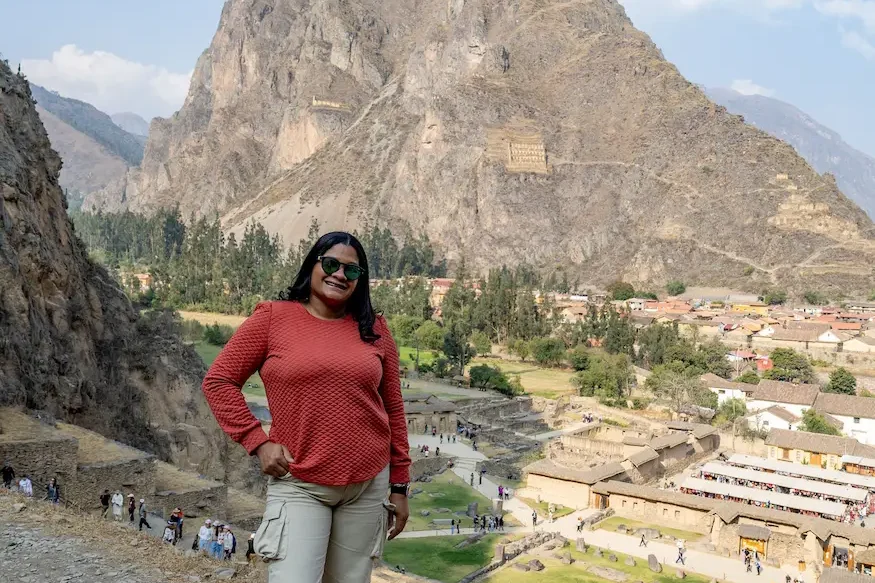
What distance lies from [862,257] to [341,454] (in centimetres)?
12073

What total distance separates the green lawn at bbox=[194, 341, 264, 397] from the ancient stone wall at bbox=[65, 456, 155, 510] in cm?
2645

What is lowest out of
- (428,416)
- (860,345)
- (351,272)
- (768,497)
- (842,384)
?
(428,416)

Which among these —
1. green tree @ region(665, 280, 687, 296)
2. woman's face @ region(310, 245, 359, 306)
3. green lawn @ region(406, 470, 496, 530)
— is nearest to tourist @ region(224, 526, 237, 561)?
woman's face @ region(310, 245, 359, 306)

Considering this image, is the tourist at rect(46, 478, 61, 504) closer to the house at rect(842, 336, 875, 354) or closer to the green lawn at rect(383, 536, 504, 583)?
the green lawn at rect(383, 536, 504, 583)

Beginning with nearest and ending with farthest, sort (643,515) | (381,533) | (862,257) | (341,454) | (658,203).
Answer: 1. (341,454)
2. (381,533)
3. (643,515)
4. (862,257)
5. (658,203)

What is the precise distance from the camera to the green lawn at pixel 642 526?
3075 cm

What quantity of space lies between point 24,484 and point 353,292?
34.4 feet

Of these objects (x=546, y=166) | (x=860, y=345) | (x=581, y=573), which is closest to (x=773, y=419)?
(x=860, y=345)

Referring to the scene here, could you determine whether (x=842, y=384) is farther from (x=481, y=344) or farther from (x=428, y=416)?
(x=428, y=416)

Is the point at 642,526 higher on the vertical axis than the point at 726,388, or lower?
lower

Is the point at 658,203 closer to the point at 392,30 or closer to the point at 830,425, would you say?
the point at 830,425

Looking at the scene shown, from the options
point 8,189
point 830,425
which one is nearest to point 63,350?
point 8,189

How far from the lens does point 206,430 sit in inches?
1024

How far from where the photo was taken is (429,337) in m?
69.0
